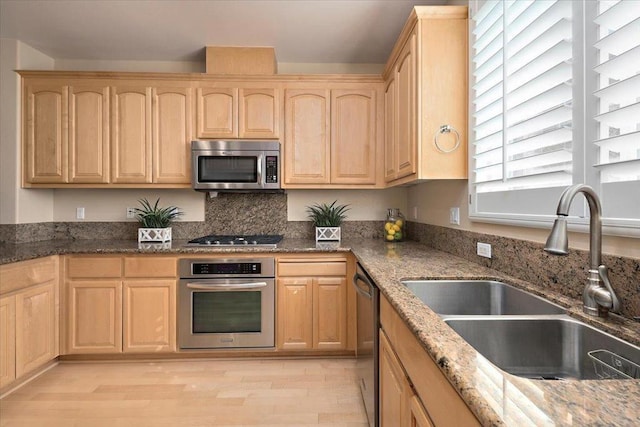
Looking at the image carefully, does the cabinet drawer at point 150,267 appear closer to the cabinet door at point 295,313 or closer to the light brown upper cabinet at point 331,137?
the cabinet door at point 295,313

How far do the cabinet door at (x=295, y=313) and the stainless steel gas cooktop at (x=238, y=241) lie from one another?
0.35m

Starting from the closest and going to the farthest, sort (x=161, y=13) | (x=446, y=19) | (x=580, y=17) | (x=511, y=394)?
(x=511, y=394), (x=580, y=17), (x=446, y=19), (x=161, y=13)

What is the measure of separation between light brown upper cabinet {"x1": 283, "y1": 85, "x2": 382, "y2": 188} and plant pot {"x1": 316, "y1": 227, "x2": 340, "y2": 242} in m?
0.39

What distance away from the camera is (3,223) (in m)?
2.88

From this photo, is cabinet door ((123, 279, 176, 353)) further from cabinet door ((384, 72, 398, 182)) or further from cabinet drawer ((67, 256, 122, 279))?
cabinet door ((384, 72, 398, 182))

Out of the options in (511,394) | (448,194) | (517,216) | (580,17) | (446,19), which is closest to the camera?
(511,394)

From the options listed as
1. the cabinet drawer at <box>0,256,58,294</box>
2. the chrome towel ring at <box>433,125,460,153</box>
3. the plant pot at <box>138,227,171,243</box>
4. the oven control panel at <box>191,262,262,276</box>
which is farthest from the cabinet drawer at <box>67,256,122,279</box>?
the chrome towel ring at <box>433,125,460,153</box>

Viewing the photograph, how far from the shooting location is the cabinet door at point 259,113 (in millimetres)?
2990

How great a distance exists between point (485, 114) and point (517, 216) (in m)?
→ 0.58

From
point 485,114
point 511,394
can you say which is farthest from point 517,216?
point 511,394

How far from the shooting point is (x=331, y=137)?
3.05 m

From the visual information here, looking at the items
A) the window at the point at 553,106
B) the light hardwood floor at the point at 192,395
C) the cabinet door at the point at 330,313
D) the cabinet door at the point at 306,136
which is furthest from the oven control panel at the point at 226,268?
the window at the point at 553,106

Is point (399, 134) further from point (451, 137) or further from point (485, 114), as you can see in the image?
point (485, 114)

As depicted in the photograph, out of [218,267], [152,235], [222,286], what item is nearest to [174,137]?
[152,235]
